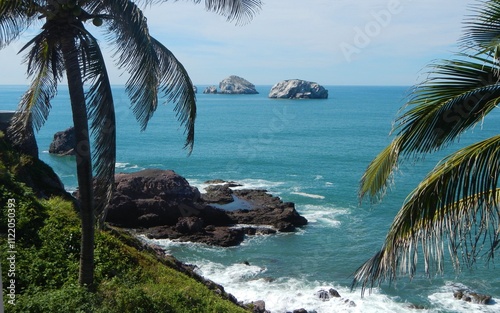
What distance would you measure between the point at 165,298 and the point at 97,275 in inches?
61.6

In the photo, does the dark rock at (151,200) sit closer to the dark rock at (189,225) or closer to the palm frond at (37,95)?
the dark rock at (189,225)

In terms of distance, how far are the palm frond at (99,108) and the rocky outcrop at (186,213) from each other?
79.6 feet

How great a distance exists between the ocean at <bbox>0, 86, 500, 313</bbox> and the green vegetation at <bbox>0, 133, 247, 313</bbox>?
342cm

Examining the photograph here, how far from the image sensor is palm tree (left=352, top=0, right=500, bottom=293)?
4906mm

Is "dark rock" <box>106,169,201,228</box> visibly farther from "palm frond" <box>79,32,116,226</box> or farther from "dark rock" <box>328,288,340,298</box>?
"palm frond" <box>79,32,116,226</box>

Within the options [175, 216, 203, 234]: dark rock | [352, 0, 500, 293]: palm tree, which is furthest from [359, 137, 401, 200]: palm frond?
[175, 216, 203, 234]: dark rock

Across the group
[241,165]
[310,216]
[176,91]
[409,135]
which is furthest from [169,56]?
[241,165]

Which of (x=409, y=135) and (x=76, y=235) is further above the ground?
(x=409, y=135)

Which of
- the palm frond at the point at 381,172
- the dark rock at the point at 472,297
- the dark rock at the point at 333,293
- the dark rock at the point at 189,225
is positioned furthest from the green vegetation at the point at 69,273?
the dark rock at the point at 189,225

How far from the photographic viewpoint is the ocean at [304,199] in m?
24.2

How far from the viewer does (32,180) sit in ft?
63.2

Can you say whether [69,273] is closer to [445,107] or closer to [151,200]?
[445,107]

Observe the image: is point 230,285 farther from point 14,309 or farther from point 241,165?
point 241,165

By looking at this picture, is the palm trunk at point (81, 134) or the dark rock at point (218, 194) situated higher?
the palm trunk at point (81, 134)
